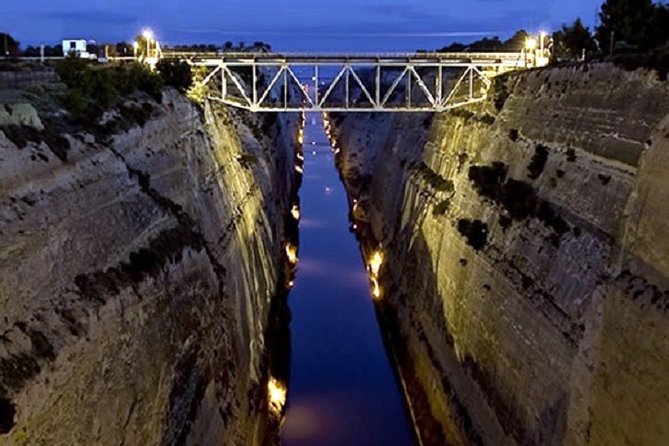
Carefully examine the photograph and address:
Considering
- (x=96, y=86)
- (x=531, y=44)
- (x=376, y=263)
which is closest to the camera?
(x=96, y=86)

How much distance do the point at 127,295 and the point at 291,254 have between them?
3053 centimetres

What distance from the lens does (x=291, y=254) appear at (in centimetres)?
4509

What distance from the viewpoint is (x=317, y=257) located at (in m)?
46.4

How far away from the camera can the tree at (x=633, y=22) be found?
27328mm

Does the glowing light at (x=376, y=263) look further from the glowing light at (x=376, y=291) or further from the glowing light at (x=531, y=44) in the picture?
the glowing light at (x=531, y=44)

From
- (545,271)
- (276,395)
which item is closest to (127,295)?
(545,271)

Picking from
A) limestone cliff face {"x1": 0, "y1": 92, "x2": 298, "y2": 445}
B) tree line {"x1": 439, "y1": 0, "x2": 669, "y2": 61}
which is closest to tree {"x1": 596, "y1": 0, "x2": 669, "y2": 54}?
tree line {"x1": 439, "y1": 0, "x2": 669, "y2": 61}

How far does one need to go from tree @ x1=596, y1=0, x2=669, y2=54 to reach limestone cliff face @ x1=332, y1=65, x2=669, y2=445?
12.2 ft

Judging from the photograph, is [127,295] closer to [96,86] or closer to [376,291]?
[96,86]

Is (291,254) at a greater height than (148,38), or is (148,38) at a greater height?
(148,38)

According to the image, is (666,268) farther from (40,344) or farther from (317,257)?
(317,257)

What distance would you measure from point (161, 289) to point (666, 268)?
30.8 feet

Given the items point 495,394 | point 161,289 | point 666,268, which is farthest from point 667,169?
point 161,289

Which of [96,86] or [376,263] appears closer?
[96,86]
